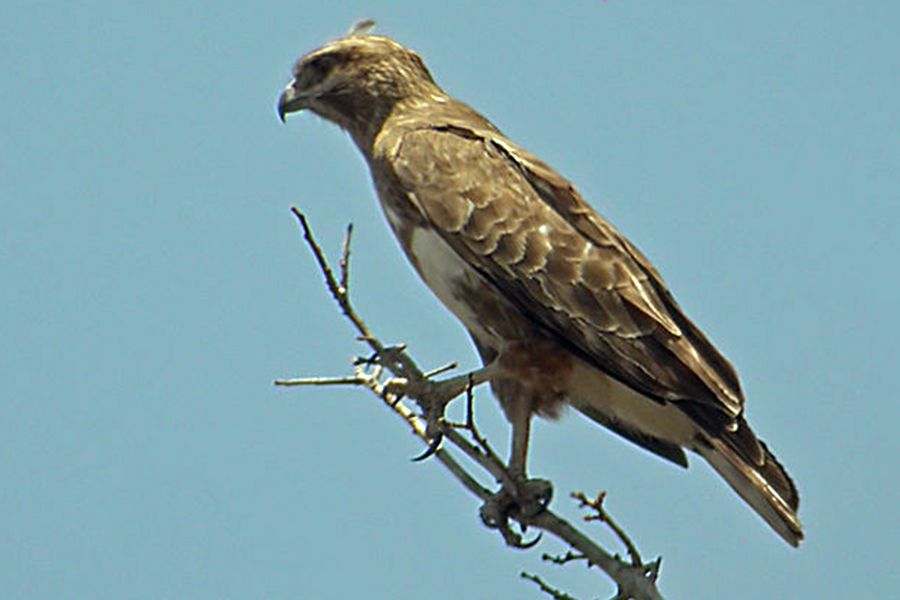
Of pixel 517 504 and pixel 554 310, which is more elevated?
pixel 554 310

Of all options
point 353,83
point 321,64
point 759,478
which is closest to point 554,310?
point 759,478

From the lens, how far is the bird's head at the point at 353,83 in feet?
23.1

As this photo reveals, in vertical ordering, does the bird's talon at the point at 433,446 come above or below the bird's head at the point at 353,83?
below

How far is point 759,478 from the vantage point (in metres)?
5.77

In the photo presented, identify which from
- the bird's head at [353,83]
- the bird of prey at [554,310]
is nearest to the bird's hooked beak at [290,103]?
the bird's head at [353,83]

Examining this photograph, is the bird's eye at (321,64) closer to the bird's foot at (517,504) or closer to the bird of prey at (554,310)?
the bird of prey at (554,310)

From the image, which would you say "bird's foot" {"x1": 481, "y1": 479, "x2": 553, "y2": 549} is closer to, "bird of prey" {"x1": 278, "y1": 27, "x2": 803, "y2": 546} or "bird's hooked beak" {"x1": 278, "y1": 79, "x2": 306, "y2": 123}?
"bird of prey" {"x1": 278, "y1": 27, "x2": 803, "y2": 546}

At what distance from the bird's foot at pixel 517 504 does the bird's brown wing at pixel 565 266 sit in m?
0.55

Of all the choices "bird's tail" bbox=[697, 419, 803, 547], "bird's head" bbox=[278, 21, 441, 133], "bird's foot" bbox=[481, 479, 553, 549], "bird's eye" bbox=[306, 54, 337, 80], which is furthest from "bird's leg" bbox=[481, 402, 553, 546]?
"bird's eye" bbox=[306, 54, 337, 80]

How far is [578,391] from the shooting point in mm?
6246

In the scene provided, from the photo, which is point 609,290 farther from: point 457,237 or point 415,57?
point 415,57

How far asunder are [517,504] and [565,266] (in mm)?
959

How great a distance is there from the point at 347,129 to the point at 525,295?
1.39 meters

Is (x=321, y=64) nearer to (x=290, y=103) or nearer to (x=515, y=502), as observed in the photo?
(x=290, y=103)
